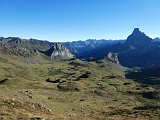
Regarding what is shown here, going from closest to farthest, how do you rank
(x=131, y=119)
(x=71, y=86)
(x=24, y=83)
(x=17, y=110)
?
1. (x=17, y=110)
2. (x=131, y=119)
3. (x=24, y=83)
4. (x=71, y=86)

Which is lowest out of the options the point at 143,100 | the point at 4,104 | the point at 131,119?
the point at 143,100

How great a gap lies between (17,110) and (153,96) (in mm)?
166145

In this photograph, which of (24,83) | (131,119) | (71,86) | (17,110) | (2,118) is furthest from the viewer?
(71,86)

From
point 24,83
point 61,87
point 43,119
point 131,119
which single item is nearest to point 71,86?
point 61,87

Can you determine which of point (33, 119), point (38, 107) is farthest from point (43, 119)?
point (38, 107)

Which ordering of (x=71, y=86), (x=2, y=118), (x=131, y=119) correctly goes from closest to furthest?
1. (x=2, y=118)
2. (x=131, y=119)
3. (x=71, y=86)

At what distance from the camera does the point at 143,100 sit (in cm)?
18812

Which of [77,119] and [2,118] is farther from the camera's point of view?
[77,119]

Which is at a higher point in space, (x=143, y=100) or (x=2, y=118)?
(x=2, y=118)

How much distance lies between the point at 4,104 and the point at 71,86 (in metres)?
156

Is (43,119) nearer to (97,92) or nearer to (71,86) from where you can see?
(97,92)

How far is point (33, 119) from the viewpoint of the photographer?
35812 millimetres

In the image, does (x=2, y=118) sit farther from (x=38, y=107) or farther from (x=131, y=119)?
(x=131, y=119)

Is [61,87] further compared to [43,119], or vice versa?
[61,87]
